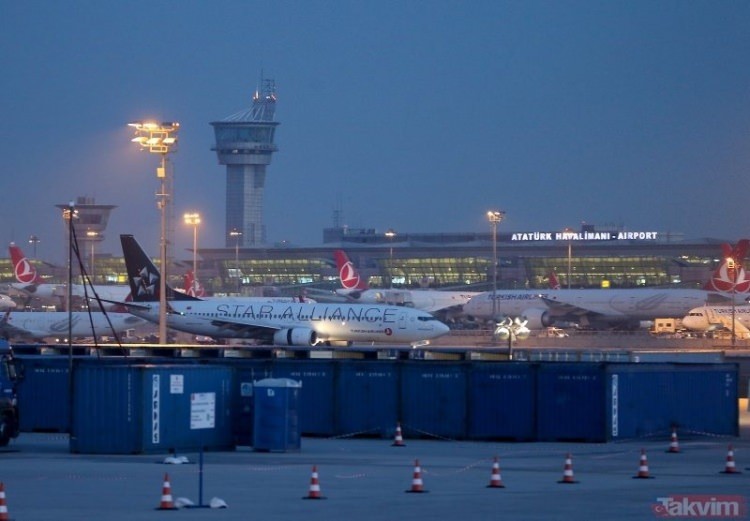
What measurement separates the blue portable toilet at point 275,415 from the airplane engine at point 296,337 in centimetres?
4038

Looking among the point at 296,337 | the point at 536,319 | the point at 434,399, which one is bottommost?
the point at 434,399

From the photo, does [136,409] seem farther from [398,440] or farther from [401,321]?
[401,321]

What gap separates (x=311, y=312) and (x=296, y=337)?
12.7ft

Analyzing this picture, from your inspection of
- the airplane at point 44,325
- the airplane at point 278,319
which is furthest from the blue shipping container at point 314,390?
the airplane at point 44,325

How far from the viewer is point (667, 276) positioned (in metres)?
164

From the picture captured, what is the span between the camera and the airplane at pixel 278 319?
70438 millimetres

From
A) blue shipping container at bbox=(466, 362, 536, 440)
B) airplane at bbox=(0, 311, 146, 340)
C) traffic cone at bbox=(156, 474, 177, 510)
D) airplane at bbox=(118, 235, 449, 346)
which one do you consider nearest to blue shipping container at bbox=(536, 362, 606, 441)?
blue shipping container at bbox=(466, 362, 536, 440)

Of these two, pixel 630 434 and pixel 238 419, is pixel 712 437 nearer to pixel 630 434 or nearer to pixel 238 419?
pixel 630 434

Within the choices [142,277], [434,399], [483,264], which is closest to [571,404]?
[434,399]

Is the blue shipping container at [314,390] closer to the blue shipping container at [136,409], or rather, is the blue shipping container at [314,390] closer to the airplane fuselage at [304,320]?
the blue shipping container at [136,409]

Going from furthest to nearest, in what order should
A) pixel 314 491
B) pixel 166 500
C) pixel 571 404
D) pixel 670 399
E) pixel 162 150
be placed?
pixel 162 150 < pixel 670 399 < pixel 571 404 < pixel 314 491 < pixel 166 500

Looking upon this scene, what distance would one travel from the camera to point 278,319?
7344cm

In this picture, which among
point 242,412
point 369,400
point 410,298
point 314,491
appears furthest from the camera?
point 410,298

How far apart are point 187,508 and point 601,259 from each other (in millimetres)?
153613
